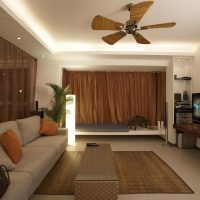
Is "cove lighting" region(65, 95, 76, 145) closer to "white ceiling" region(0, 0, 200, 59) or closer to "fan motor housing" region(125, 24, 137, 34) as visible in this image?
"white ceiling" region(0, 0, 200, 59)

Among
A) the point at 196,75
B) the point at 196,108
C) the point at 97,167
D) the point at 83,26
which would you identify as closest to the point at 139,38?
the point at 83,26

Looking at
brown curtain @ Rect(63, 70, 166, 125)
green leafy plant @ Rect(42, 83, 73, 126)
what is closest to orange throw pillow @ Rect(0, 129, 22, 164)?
green leafy plant @ Rect(42, 83, 73, 126)

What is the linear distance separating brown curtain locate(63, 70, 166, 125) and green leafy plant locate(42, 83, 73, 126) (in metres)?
1.43

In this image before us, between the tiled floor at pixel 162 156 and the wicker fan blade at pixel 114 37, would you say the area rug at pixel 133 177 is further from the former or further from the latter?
the wicker fan blade at pixel 114 37

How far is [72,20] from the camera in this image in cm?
374

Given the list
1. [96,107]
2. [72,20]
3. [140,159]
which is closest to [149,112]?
[96,107]

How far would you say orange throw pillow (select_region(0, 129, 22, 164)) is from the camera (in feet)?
8.82

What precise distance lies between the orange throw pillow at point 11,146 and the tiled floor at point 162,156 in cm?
58

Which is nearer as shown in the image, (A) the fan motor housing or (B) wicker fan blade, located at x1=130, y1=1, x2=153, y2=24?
(B) wicker fan blade, located at x1=130, y1=1, x2=153, y2=24

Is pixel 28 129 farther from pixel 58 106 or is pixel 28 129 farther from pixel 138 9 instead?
pixel 138 9

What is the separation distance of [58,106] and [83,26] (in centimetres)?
223

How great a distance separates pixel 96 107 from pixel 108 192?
15.5ft

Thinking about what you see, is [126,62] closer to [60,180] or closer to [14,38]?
[14,38]

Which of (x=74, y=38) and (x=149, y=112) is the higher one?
(x=74, y=38)
